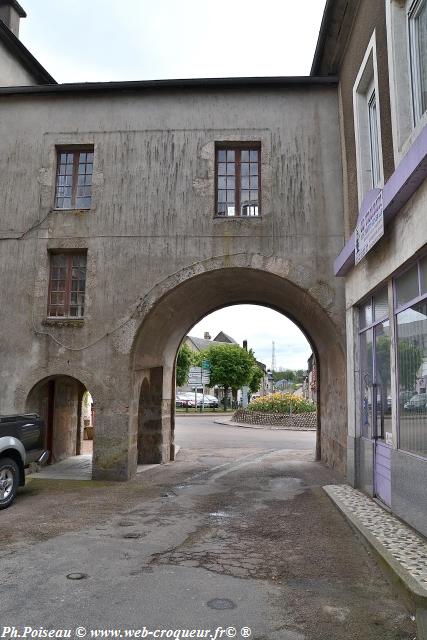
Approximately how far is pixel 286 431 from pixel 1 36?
1971cm

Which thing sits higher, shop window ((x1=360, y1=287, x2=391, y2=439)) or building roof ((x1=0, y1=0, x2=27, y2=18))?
building roof ((x1=0, y1=0, x2=27, y2=18))

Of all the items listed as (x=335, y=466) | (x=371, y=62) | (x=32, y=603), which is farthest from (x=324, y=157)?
(x=32, y=603)

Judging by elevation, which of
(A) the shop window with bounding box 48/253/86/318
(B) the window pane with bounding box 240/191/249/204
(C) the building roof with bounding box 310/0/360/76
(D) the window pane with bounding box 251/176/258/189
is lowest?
(A) the shop window with bounding box 48/253/86/318

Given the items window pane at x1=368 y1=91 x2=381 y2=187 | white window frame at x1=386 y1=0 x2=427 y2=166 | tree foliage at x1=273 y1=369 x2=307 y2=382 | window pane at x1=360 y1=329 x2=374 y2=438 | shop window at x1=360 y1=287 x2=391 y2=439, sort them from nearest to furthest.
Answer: white window frame at x1=386 y1=0 x2=427 y2=166
shop window at x1=360 y1=287 x2=391 y2=439
window pane at x1=368 y1=91 x2=381 y2=187
window pane at x1=360 y1=329 x2=374 y2=438
tree foliage at x1=273 y1=369 x2=307 y2=382

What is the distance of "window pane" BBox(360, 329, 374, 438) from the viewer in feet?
29.7

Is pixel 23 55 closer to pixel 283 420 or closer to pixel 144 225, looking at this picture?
pixel 144 225

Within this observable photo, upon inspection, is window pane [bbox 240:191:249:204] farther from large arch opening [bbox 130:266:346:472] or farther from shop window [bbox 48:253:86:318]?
shop window [bbox 48:253:86:318]

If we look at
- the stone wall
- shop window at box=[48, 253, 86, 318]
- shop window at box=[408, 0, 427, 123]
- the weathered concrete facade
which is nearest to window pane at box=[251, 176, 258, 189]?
the weathered concrete facade

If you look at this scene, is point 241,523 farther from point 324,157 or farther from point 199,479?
point 324,157

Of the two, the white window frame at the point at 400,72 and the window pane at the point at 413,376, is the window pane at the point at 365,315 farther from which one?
the white window frame at the point at 400,72

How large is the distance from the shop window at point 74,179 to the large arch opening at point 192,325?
10.3 ft

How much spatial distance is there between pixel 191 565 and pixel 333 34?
1016 cm

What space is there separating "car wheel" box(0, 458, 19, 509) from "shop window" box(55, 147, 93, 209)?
6057 mm

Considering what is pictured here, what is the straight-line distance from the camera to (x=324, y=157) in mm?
11406
